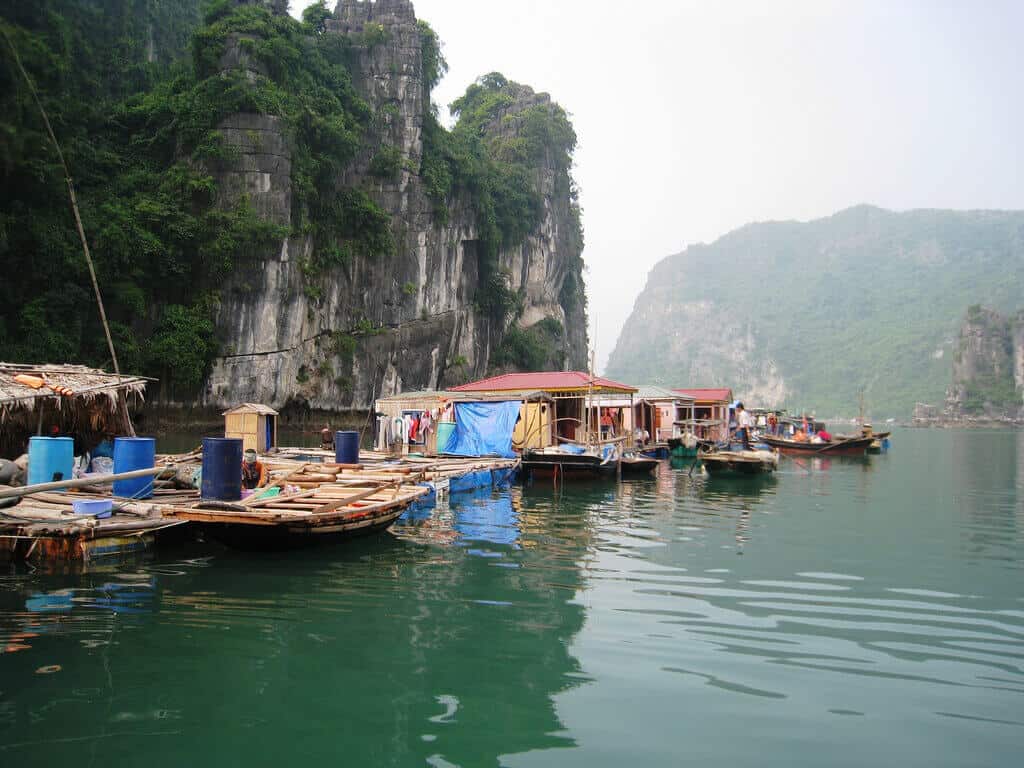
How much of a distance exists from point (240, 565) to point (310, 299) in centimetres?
2576

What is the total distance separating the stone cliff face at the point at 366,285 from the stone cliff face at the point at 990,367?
7137cm

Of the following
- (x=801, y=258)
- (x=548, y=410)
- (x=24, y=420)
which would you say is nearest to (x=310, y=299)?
(x=548, y=410)

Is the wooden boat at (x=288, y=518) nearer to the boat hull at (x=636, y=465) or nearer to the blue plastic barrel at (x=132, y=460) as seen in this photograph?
the blue plastic barrel at (x=132, y=460)

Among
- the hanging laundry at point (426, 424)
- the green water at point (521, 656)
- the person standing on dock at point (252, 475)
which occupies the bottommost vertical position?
the green water at point (521, 656)

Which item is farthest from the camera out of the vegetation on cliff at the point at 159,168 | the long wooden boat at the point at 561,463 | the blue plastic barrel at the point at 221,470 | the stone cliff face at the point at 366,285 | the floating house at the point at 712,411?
the floating house at the point at 712,411

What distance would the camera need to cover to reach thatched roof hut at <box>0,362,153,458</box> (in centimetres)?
948

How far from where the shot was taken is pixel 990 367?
85.7 m

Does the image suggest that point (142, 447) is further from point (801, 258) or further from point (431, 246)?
point (801, 258)

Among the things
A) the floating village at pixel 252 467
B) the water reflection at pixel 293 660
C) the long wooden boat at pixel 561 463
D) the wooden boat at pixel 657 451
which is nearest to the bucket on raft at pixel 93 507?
the floating village at pixel 252 467

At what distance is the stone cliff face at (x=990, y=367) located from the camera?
83.8 m

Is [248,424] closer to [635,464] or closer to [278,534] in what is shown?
[278,534]

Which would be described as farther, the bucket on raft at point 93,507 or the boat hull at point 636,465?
the boat hull at point 636,465

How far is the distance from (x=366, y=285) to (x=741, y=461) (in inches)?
871

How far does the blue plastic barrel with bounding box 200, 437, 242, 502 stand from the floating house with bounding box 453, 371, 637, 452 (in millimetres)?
10495
